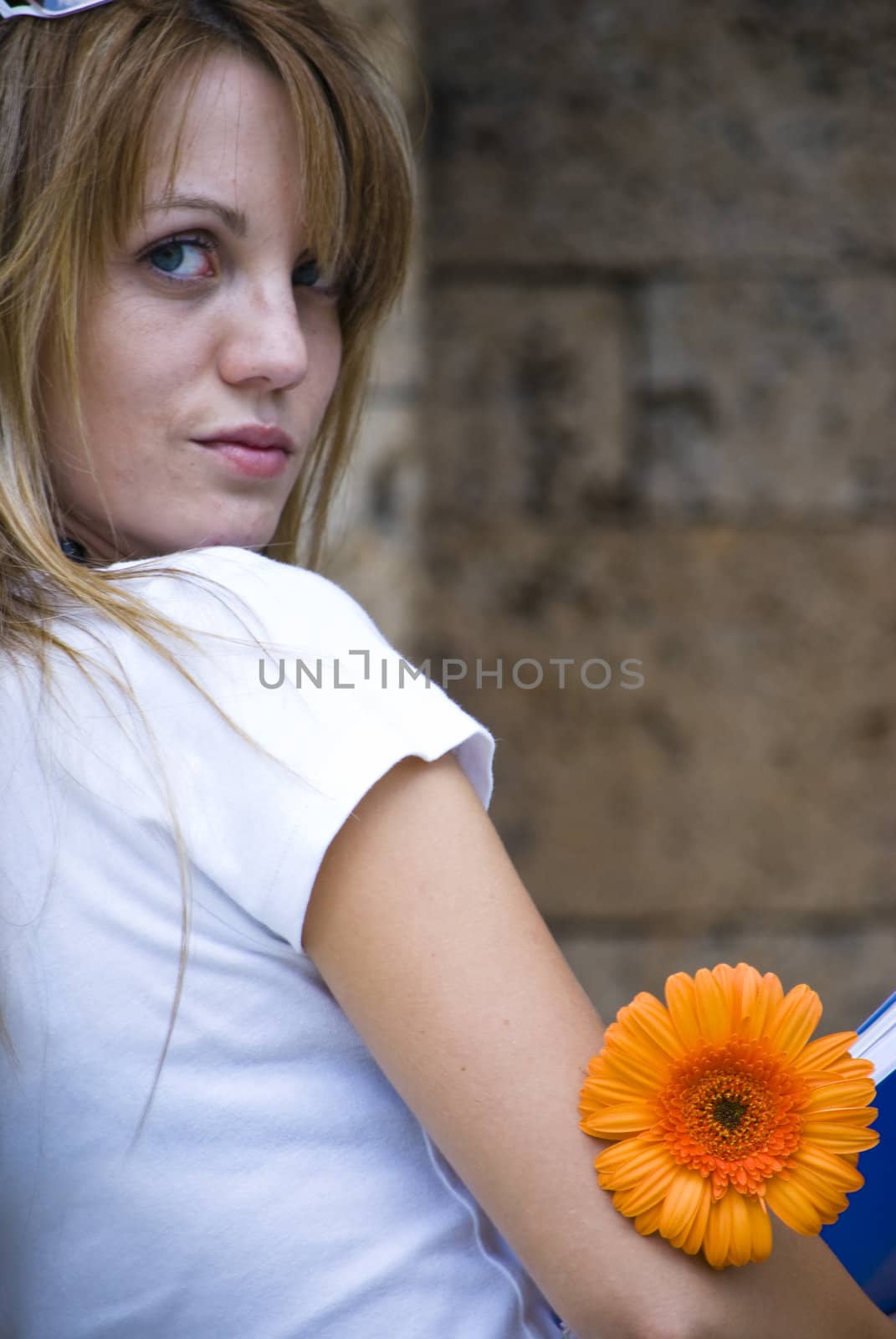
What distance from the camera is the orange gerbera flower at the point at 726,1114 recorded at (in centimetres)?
81

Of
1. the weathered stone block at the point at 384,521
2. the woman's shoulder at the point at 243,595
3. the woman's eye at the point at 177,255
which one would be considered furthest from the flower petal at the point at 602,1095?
the weathered stone block at the point at 384,521

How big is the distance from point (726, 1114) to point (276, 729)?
0.37 metres

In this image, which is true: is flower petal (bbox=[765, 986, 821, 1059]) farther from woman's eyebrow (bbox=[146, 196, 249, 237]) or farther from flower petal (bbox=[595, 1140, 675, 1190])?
woman's eyebrow (bbox=[146, 196, 249, 237])

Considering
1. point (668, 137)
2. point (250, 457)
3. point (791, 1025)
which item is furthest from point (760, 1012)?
point (668, 137)

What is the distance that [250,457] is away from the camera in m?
1.16

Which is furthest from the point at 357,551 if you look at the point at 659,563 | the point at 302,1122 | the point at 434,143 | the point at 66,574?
the point at 302,1122

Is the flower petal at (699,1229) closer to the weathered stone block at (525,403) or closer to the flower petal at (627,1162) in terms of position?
the flower petal at (627,1162)

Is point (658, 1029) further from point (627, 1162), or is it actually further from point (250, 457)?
point (250, 457)

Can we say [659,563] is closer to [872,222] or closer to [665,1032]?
[872,222]

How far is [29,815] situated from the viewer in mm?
897

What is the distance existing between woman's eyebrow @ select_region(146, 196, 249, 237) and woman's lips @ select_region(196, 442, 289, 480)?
0.58 feet

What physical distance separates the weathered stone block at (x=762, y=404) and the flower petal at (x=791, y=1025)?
170cm

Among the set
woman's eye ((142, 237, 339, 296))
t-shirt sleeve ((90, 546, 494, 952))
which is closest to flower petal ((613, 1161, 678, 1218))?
t-shirt sleeve ((90, 546, 494, 952))

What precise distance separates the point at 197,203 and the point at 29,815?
528 mm
